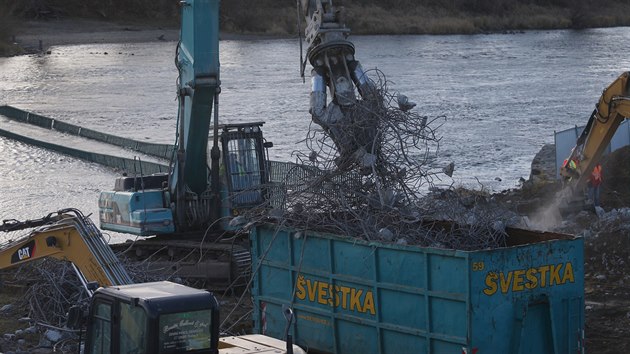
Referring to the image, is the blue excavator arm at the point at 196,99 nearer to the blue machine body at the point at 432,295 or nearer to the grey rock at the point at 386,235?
the blue machine body at the point at 432,295

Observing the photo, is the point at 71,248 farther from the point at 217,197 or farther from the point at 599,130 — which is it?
the point at 599,130

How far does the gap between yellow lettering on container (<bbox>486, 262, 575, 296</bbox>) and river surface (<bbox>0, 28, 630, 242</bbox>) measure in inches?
620

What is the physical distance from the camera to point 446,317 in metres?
12.1

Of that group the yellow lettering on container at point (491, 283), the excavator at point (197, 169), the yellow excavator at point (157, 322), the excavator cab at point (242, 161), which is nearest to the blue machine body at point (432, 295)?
the yellow lettering on container at point (491, 283)

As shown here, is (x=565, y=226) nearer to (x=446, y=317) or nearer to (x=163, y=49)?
(x=446, y=317)

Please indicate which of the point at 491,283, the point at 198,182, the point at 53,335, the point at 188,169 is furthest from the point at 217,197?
the point at 491,283

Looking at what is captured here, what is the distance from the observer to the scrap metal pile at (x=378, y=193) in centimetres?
1366

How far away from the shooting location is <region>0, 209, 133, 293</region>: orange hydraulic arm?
1470 centimetres

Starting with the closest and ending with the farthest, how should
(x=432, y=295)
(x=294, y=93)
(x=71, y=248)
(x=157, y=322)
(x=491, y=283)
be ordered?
(x=157, y=322), (x=491, y=283), (x=432, y=295), (x=71, y=248), (x=294, y=93)

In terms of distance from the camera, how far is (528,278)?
12.2 meters

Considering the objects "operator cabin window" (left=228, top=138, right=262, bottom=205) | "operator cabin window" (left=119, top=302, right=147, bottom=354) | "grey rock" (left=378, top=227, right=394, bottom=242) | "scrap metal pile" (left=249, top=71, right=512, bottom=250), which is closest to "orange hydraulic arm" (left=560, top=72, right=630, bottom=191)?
"operator cabin window" (left=228, top=138, right=262, bottom=205)

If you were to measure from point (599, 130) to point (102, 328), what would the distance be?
1448 centimetres

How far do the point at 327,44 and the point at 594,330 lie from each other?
16.6 feet

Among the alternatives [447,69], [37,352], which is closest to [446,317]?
[37,352]
